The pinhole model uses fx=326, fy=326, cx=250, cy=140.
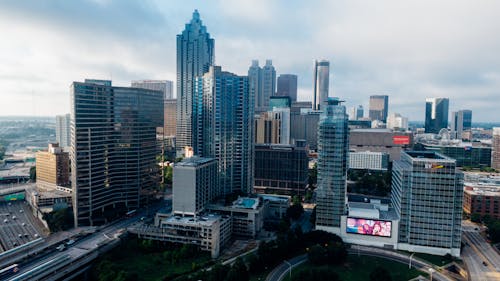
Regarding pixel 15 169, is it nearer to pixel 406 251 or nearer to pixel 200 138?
pixel 200 138

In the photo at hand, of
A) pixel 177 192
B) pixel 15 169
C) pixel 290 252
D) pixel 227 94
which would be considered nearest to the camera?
pixel 290 252

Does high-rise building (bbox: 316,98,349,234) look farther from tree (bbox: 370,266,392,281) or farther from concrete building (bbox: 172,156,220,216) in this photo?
concrete building (bbox: 172,156,220,216)

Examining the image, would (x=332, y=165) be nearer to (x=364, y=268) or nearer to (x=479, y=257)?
(x=364, y=268)

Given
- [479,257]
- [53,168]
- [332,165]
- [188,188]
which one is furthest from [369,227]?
[53,168]

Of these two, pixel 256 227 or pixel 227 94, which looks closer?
pixel 256 227

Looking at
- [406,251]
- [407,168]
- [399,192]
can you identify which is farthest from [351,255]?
[407,168]

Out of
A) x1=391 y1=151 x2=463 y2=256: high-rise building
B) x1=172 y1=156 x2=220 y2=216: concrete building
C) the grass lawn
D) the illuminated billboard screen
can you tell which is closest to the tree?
the grass lawn
